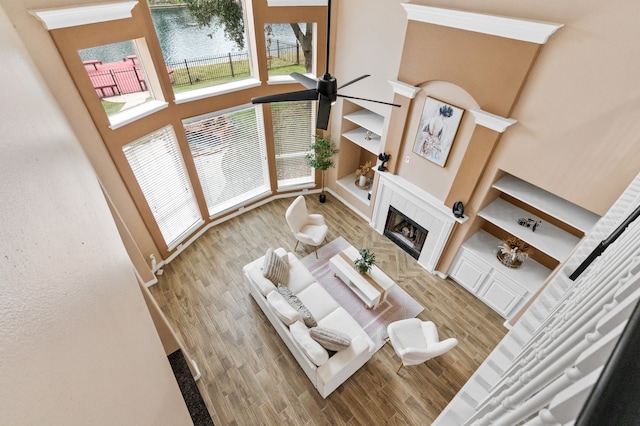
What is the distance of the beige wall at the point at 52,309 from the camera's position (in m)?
0.45

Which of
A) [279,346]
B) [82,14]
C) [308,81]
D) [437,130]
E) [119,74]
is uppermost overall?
[82,14]

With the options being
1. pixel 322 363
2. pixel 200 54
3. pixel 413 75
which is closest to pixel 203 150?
pixel 200 54

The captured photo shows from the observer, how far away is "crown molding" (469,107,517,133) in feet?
12.7

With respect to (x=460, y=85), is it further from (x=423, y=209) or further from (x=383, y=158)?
(x=423, y=209)

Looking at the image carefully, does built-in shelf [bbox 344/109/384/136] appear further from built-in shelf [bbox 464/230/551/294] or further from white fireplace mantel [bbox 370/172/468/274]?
built-in shelf [bbox 464/230/551/294]

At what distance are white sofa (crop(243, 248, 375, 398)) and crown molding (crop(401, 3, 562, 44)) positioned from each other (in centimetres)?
405

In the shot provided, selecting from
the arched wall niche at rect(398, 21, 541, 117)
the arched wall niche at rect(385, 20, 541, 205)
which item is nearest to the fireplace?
the arched wall niche at rect(385, 20, 541, 205)

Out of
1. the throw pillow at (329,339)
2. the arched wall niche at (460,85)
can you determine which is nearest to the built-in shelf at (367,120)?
the arched wall niche at (460,85)

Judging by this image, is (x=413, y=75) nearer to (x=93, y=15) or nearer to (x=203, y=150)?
(x=203, y=150)

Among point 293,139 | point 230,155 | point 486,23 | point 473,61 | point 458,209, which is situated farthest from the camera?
point 293,139

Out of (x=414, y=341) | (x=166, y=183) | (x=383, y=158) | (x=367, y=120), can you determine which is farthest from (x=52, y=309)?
(x=367, y=120)

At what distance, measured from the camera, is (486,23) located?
361cm

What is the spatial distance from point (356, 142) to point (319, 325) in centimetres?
367

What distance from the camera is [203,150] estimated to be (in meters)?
5.67
